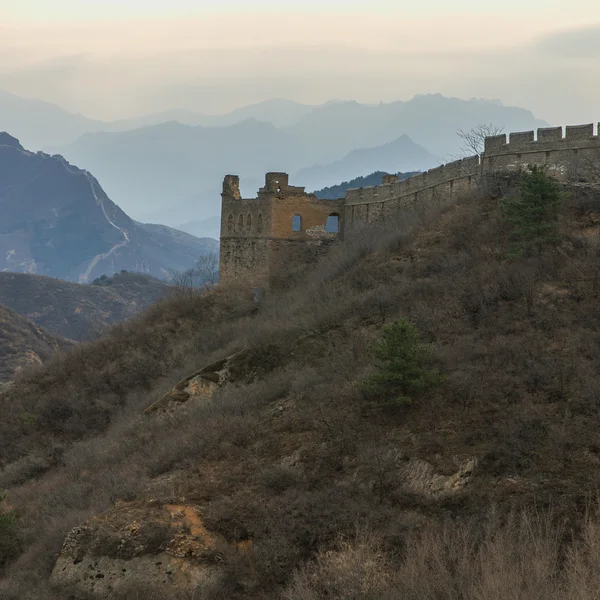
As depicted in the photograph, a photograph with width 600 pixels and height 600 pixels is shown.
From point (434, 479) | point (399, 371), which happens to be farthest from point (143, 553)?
point (399, 371)

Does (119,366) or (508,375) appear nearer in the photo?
(508,375)

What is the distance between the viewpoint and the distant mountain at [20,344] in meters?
75.0

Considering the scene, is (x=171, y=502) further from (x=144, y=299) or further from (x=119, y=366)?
(x=144, y=299)

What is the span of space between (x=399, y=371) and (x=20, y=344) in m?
64.9

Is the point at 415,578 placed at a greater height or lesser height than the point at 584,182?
lesser

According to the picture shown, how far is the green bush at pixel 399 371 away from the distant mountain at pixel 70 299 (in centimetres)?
9996

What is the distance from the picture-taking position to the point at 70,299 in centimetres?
12975

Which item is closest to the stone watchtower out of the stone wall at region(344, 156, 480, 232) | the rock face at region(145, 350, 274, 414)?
the stone wall at region(344, 156, 480, 232)

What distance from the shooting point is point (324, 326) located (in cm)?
2589

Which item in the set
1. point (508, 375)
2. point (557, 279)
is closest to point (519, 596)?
point (508, 375)

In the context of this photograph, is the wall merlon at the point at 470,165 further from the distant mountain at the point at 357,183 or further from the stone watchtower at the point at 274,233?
the distant mountain at the point at 357,183

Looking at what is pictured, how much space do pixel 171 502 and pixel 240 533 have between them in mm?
1625

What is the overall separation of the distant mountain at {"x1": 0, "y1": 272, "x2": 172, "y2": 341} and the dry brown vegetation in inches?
3649

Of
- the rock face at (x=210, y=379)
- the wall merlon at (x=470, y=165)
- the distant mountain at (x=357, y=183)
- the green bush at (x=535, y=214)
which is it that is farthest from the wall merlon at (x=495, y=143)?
the distant mountain at (x=357, y=183)
